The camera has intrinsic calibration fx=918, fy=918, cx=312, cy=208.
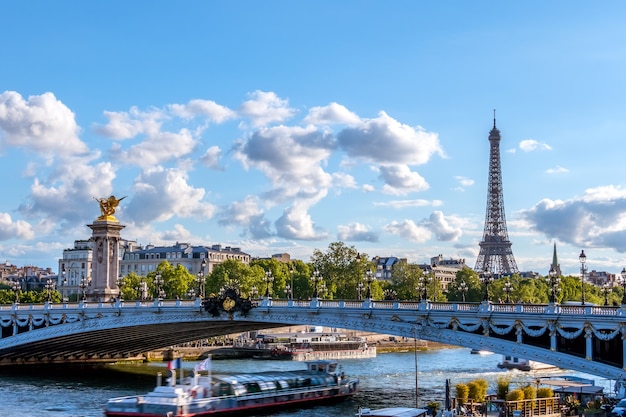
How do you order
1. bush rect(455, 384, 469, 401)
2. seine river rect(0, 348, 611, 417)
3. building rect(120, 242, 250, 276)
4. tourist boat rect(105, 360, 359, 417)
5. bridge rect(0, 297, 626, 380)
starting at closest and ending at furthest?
bush rect(455, 384, 469, 401), bridge rect(0, 297, 626, 380), tourist boat rect(105, 360, 359, 417), seine river rect(0, 348, 611, 417), building rect(120, 242, 250, 276)

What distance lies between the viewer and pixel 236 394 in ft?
174

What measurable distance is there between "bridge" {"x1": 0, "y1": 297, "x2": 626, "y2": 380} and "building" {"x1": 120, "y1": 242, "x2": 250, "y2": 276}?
252ft

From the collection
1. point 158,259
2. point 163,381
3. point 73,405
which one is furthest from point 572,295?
point 73,405

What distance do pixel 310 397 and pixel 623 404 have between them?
2196cm

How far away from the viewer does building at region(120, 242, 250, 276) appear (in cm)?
16525

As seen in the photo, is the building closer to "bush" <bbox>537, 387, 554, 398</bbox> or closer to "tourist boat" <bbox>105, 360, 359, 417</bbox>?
"tourist boat" <bbox>105, 360, 359, 417</bbox>

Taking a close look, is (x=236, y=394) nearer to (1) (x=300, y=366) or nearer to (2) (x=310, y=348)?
(1) (x=300, y=366)

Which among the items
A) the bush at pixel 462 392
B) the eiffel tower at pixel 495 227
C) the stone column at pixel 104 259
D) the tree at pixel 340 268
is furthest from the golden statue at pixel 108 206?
the eiffel tower at pixel 495 227

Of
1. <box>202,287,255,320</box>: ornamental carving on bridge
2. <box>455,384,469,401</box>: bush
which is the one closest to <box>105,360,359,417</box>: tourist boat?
<box>202,287,255,320</box>: ornamental carving on bridge

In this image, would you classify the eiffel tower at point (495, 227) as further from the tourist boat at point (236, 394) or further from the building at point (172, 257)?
the tourist boat at point (236, 394)

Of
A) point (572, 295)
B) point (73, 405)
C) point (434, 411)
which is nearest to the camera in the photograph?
point (434, 411)

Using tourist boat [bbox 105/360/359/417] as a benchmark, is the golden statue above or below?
above

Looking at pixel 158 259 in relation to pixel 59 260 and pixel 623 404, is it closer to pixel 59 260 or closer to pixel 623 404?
pixel 59 260

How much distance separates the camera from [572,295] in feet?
508
